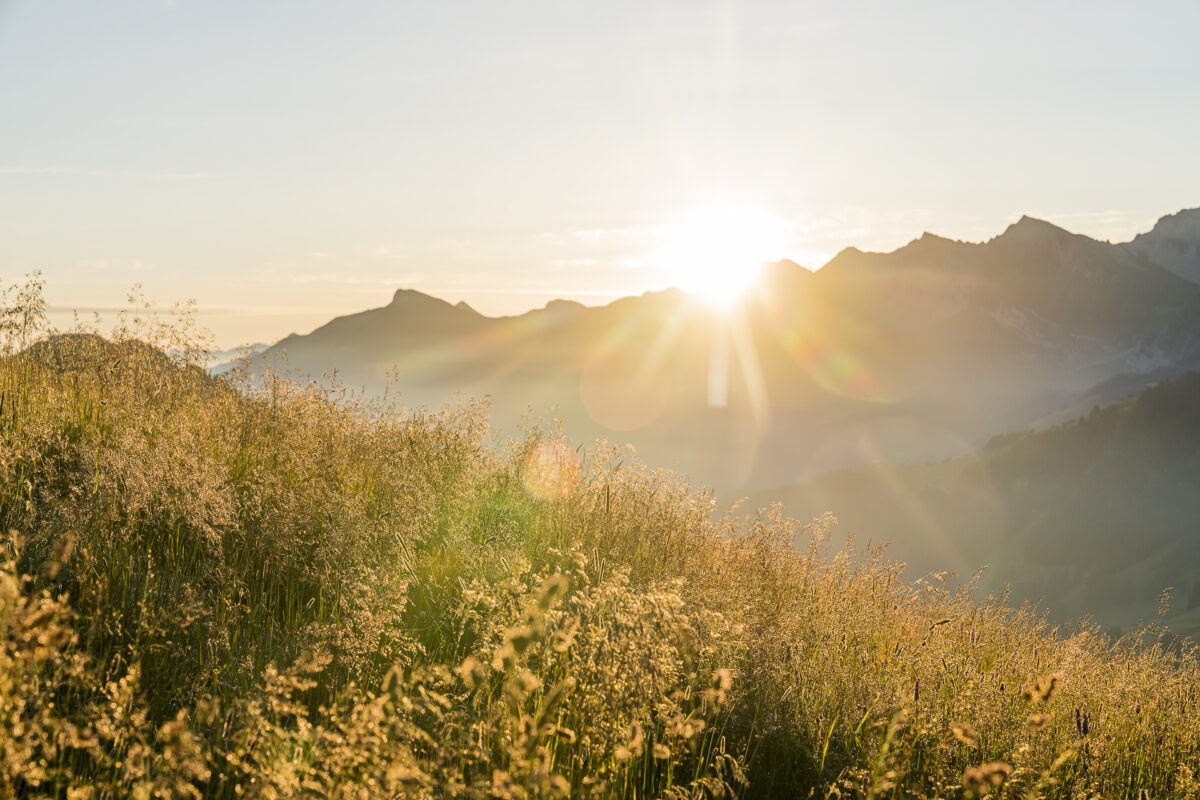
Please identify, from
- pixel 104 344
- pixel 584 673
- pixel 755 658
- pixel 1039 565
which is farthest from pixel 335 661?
pixel 1039 565

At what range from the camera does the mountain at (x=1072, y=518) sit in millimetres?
150500

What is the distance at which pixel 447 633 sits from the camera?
3.89m

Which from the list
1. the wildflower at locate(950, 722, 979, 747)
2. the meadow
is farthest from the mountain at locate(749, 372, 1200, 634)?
the wildflower at locate(950, 722, 979, 747)

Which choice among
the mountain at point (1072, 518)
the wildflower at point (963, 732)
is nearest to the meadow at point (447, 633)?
the wildflower at point (963, 732)

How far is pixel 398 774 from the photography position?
1437 mm

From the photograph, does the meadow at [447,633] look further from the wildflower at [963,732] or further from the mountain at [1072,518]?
the mountain at [1072,518]

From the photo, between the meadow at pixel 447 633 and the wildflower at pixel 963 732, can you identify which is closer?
the wildflower at pixel 963 732

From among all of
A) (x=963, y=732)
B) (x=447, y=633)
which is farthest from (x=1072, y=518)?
(x=963, y=732)

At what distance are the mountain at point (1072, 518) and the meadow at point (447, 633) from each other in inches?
6019

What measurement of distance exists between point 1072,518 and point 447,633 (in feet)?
671

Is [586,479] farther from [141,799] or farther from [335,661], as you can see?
[141,799]

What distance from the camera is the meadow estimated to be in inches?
78.0

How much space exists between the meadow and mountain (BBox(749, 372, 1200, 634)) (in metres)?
153

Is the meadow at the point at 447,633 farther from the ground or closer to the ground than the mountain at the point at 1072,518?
farther from the ground
